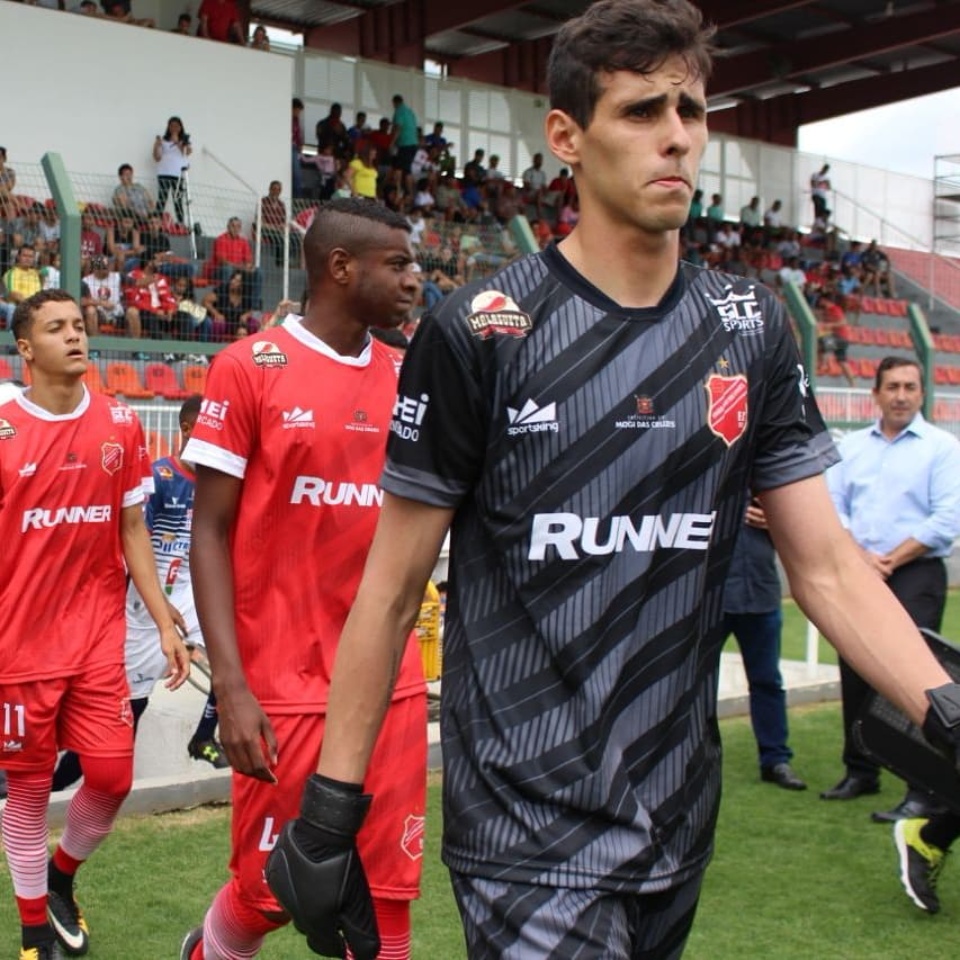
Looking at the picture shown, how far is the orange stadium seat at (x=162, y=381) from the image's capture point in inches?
526

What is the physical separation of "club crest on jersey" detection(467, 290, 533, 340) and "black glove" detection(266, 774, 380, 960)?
786 millimetres

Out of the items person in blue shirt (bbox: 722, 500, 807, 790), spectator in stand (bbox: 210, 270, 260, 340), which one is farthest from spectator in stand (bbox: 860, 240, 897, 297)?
person in blue shirt (bbox: 722, 500, 807, 790)

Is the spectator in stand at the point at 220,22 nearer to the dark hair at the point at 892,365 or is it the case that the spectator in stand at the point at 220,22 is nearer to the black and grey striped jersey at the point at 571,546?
the dark hair at the point at 892,365

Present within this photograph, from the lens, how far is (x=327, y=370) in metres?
4.20

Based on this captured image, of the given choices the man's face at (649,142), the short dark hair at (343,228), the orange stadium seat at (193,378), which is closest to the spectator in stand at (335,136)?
the orange stadium seat at (193,378)

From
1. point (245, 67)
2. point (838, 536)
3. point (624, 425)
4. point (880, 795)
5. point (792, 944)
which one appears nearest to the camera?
point (624, 425)

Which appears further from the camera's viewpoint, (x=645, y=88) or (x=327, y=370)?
(x=327, y=370)

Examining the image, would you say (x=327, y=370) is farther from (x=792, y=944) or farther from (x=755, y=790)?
(x=755, y=790)

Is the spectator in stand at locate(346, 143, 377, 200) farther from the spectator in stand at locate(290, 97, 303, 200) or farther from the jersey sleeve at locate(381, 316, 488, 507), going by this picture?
the jersey sleeve at locate(381, 316, 488, 507)

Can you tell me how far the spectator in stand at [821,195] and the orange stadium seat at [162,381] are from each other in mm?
23949

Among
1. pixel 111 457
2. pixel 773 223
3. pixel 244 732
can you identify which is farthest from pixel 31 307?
pixel 773 223

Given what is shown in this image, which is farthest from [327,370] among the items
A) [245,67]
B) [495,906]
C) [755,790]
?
[245,67]

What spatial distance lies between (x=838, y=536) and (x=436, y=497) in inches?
28.7

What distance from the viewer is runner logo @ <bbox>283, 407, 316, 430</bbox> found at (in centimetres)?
409
